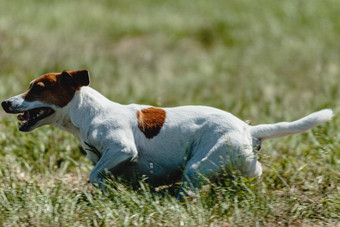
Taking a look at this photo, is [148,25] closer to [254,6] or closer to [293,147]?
[254,6]

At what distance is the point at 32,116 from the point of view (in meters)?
5.18

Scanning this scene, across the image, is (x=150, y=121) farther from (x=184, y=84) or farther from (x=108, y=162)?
(x=184, y=84)

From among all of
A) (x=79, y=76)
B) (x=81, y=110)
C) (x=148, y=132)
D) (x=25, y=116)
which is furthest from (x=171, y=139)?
(x=25, y=116)

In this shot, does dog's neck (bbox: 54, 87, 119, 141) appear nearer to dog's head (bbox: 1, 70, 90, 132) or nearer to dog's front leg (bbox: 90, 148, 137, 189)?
dog's head (bbox: 1, 70, 90, 132)

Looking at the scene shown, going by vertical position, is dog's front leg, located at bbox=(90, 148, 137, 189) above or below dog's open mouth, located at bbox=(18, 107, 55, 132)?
below

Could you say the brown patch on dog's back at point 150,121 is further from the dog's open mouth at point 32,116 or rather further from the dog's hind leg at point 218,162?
the dog's open mouth at point 32,116

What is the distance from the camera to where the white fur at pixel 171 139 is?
16.1 ft

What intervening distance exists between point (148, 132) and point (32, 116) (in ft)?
3.25

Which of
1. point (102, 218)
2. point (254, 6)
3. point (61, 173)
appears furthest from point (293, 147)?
point (254, 6)

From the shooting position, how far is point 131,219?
4.43m

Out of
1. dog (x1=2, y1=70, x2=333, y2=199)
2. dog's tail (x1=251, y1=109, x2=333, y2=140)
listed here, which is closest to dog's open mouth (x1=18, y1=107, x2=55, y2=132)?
dog (x1=2, y1=70, x2=333, y2=199)

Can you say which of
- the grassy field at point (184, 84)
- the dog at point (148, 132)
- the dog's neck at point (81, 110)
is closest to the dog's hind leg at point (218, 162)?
the dog at point (148, 132)

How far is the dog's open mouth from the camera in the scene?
16.9 ft

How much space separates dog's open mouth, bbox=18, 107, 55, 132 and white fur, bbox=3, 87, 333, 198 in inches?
2.5
